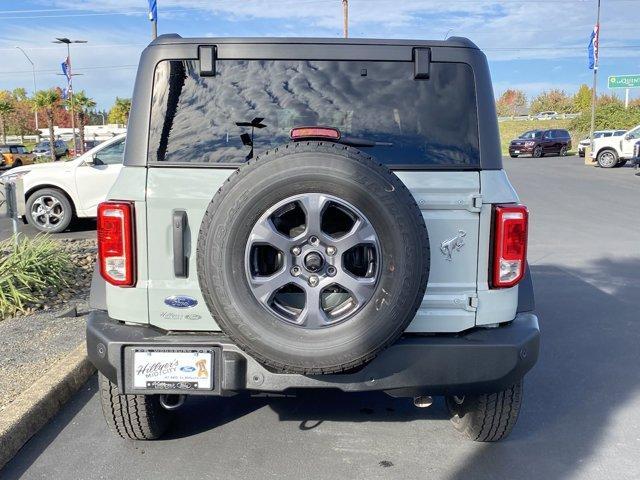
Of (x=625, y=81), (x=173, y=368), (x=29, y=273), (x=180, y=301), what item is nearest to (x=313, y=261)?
(x=180, y=301)

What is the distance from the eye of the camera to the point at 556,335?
5707 mm

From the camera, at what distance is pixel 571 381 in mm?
4660

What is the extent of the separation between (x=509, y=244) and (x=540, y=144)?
119 ft

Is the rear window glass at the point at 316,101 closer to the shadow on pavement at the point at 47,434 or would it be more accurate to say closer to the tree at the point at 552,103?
the shadow on pavement at the point at 47,434

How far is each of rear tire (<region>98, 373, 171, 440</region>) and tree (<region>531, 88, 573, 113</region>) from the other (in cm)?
8416

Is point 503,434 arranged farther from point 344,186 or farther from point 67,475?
point 67,475

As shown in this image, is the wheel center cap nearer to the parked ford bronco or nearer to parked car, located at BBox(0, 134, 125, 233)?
the parked ford bronco

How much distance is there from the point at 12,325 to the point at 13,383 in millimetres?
1438

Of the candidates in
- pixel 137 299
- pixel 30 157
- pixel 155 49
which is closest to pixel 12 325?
pixel 137 299

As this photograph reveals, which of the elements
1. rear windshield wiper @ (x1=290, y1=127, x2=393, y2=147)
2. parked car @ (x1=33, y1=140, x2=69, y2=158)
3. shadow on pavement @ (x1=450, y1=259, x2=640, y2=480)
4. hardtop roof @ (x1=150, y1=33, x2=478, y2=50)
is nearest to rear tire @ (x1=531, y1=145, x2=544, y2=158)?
parked car @ (x1=33, y1=140, x2=69, y2=158)

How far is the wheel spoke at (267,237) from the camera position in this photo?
2.73m

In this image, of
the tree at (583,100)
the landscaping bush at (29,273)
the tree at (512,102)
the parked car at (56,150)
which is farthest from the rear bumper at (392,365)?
the tree at (512,102)

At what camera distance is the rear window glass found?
3.17 m

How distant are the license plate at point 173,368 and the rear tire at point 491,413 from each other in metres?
1.46
